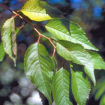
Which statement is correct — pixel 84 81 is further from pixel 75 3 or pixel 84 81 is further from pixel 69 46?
pixel 75 3

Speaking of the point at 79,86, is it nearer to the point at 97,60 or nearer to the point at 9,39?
the point at 97,60

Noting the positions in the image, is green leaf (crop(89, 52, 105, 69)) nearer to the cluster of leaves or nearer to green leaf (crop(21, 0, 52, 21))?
the cluster of leaves

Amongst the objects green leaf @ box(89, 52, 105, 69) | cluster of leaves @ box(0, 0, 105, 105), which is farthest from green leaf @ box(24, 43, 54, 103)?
green leaf @ box(89, 52, 105, 69)

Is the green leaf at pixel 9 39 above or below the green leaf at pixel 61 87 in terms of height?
above

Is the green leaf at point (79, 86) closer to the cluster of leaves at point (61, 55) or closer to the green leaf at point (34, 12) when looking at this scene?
the cluster of leaves at point (61, 55)

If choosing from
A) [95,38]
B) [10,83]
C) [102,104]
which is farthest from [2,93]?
[102,104]

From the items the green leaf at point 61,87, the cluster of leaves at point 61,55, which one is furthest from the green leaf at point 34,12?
the green leaf at point 61,87

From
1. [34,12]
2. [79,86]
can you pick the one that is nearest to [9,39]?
[34,12]
